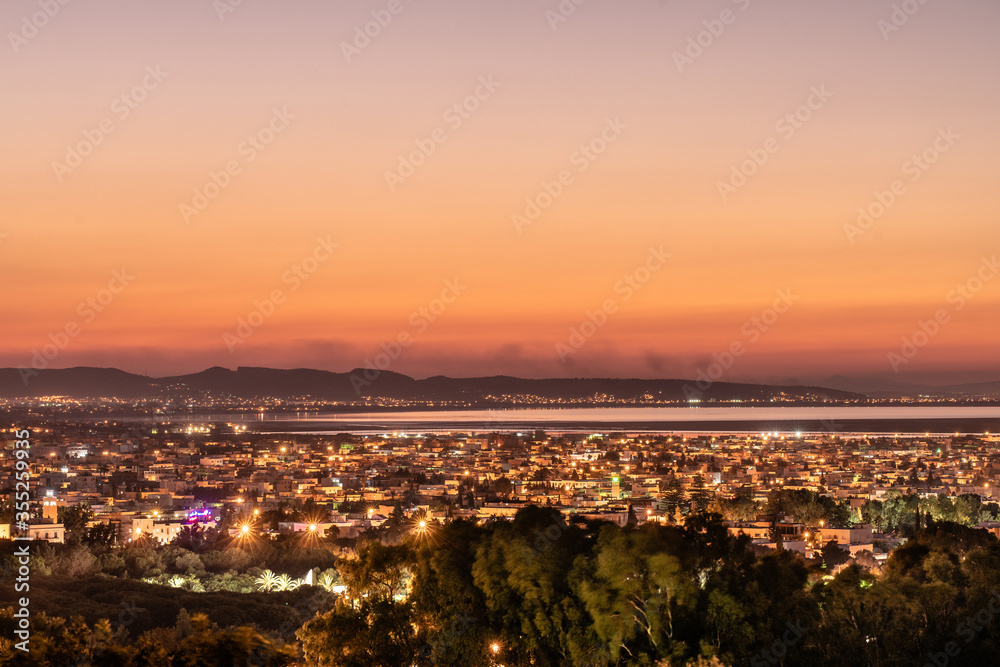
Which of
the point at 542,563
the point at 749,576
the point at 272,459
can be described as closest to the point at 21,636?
the point at 542,563

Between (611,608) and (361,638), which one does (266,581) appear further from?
(611,608)

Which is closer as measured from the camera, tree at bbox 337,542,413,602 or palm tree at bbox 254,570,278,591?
tree at bbox 337,542,413,602

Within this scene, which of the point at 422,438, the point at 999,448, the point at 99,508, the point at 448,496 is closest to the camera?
the point at 99,508

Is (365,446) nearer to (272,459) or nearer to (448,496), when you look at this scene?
(272,459)

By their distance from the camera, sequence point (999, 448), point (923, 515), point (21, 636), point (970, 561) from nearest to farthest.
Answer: point (21, 636)
point (970, 561)
point (923, 515)
point (999, 448)

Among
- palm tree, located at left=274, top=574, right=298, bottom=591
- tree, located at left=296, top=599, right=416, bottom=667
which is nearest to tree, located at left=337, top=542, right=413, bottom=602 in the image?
tree, located at left=296, top=599, right=416, bottom=667
